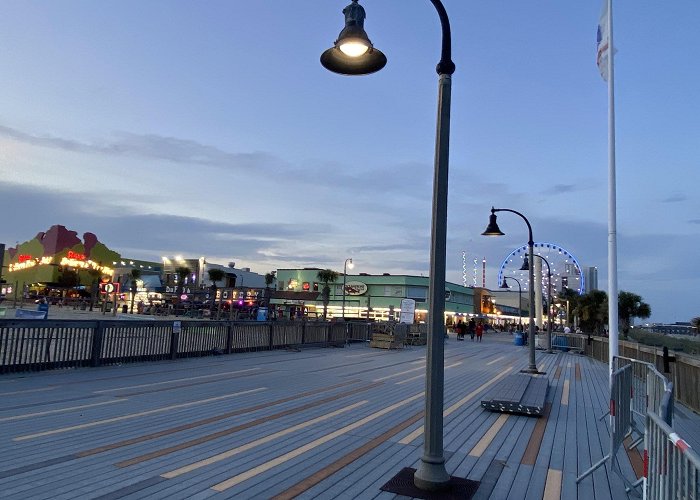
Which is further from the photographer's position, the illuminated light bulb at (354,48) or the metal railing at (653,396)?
the illuminated light bulb at (354,48)

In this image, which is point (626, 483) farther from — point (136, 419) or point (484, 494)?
point (136, 419)

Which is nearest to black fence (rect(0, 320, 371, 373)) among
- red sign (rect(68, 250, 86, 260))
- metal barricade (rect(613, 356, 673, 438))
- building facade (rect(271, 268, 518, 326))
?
metal barricade (rect(613, 356, 673, 438))

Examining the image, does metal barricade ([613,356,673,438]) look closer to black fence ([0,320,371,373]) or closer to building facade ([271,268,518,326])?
black fence ([0,320,371,373])

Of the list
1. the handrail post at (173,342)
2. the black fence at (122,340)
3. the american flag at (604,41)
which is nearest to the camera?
the black fence at (122,340)

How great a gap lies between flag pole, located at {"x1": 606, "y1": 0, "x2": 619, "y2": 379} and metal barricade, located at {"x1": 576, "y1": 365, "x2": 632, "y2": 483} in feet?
16.9

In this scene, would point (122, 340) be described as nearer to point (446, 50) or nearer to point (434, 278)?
point (434, 278)

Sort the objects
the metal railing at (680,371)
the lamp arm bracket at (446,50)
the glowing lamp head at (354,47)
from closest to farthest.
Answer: the glowing lamp head at (354,47), the lamp arm bracket at (446,50), the metal railing at (680,371)

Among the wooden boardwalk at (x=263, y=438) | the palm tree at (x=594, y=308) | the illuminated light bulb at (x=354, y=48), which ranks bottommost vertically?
the wooden boardwalk at (x=263, y=438)

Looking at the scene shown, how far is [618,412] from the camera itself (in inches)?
234

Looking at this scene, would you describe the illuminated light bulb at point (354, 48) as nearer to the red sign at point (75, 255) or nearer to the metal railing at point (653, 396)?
the metal railing at point (653, 396)

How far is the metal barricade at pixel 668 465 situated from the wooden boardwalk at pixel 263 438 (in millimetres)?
1749

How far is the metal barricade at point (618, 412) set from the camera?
18.8 ft

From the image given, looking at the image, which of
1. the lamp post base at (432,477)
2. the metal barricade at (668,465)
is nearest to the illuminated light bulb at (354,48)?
the metal barricade at (668,465)

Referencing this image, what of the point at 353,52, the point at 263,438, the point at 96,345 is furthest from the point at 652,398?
the point at 96,345
